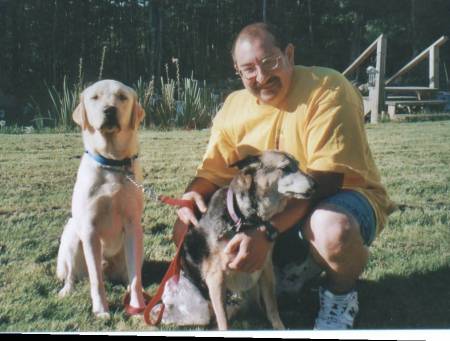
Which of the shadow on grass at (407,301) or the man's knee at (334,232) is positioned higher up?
the man's knee at (334,232)

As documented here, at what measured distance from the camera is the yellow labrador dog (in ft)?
7.24

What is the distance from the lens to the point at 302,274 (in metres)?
2.40

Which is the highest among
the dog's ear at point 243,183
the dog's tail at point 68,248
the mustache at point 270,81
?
the mustache at point 270,81

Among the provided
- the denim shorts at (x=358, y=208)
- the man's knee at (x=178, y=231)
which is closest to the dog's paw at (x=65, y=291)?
the man's knee at (x=178, y=231)

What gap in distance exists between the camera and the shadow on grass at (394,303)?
7.38ft

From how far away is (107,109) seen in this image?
222 centimetres

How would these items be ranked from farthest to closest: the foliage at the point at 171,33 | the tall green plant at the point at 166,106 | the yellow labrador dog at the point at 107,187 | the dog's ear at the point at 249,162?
the tall green plant at the point at 166,106, the foliage at the point at 171,33, the yellow labrador dog at the point at 107,187, the dog's ear at the point at 249,162

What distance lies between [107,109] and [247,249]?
83 centimetres

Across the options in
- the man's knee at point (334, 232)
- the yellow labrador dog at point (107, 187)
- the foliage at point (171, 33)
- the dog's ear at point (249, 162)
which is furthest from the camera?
the foliage at point (171, 33)

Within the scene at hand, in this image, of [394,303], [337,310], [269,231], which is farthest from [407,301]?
[269,231]

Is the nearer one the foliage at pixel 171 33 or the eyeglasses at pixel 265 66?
the eyeglasses at pixel 265 66

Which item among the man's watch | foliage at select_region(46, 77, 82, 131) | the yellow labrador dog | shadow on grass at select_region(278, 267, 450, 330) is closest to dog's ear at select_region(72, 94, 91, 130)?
the yellow labrador dog

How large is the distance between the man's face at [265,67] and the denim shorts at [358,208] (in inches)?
18.2

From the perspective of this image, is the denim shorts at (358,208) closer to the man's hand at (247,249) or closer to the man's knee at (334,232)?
the man's knee at (334,232)
